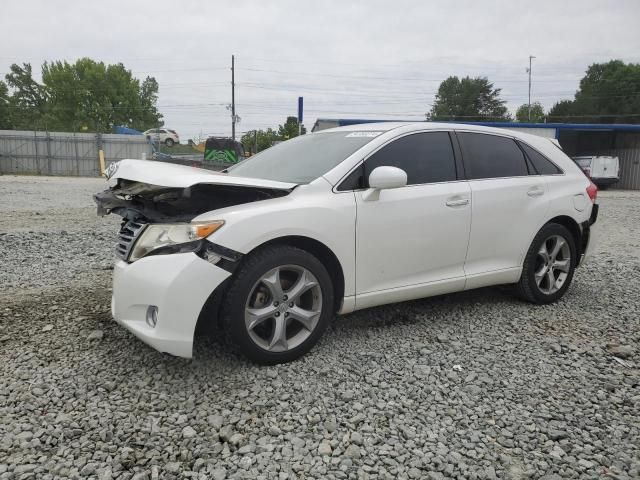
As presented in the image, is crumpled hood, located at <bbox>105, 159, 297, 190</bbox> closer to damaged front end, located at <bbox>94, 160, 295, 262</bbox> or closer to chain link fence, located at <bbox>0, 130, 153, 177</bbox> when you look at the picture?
damaged front end, located at <bbox>94, 160, 295, 262</bbox>

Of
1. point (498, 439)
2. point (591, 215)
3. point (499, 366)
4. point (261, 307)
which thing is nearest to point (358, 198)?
point (261, 307)

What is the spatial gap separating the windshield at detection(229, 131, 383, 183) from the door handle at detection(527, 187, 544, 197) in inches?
61.2

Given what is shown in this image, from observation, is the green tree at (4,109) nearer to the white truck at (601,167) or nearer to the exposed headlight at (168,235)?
the white truck at (601,167)

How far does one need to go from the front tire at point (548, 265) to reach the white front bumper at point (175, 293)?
→ 285cm

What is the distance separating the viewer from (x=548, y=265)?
4.60 m

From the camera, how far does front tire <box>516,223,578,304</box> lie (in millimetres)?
4480

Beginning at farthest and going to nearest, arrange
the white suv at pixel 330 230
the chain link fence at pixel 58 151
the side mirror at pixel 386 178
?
1. the chain link fence at pixel 58 151
2. the side mirror at pixel 386 178
3. the white suv at pixel 330 230

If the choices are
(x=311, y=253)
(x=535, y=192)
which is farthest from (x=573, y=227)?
(x=311, y=253)

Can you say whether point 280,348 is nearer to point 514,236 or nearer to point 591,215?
point 514,236

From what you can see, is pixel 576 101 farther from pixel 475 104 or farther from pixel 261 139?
pixel 261 139

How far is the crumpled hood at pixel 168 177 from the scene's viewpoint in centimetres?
299

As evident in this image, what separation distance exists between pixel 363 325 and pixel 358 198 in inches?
43.7

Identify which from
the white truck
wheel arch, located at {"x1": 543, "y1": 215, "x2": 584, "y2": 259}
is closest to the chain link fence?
the white truck

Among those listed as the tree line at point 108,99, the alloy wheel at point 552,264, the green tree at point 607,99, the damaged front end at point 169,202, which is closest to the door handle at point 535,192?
the alloy wheel at point 552,264
